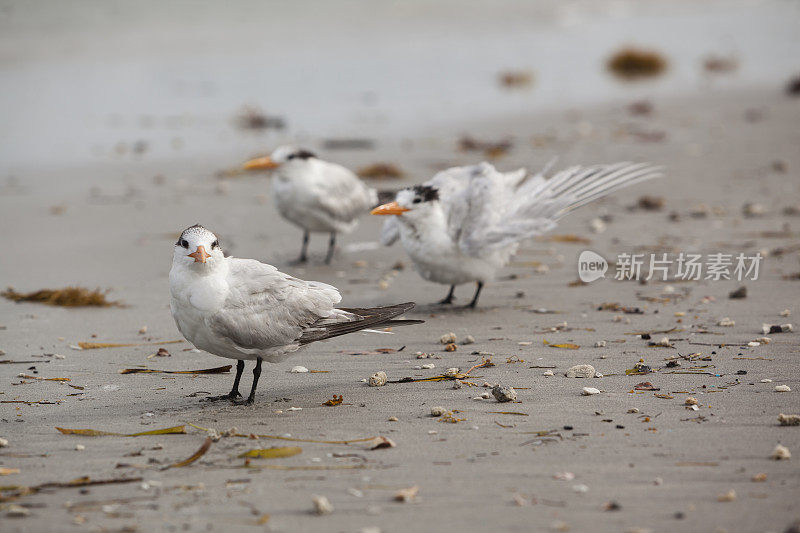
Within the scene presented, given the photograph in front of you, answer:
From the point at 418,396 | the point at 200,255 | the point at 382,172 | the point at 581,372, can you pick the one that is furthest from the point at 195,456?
the point at 382,172

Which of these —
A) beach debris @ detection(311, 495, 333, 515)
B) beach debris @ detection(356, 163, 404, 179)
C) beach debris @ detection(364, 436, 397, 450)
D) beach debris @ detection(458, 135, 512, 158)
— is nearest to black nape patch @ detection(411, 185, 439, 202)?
beach debris @ detection(364, 436, 397, 450)

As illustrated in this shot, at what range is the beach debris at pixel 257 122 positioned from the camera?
1345 cm

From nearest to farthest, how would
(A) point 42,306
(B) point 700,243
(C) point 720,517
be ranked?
(C) point 720,517
(A) point 42,306
(B) point 700,243

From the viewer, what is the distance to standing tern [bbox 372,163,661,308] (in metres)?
6.81

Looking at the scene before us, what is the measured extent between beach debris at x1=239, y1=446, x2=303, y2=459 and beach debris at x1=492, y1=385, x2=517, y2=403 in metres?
1.08

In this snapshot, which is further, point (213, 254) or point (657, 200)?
point (657, 200)

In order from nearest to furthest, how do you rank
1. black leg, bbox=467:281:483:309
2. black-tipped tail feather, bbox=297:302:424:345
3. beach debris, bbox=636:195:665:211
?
black-tipped tail feather, bbox=297:302:424:345, black leg, bbox=467:281:483:309, beach debris, bbox=636:195:665:211

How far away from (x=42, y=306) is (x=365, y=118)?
7935 millimetres

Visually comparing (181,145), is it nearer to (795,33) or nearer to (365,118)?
(365,118)

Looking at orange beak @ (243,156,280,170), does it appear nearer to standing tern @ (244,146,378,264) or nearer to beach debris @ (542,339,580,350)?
standing tern @ (244,146,378,264)

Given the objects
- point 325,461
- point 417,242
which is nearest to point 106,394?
point 325,461

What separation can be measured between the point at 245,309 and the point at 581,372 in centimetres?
176

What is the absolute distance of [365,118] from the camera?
14156 millimetres

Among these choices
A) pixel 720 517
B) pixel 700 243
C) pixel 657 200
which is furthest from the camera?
pixel 657 200
